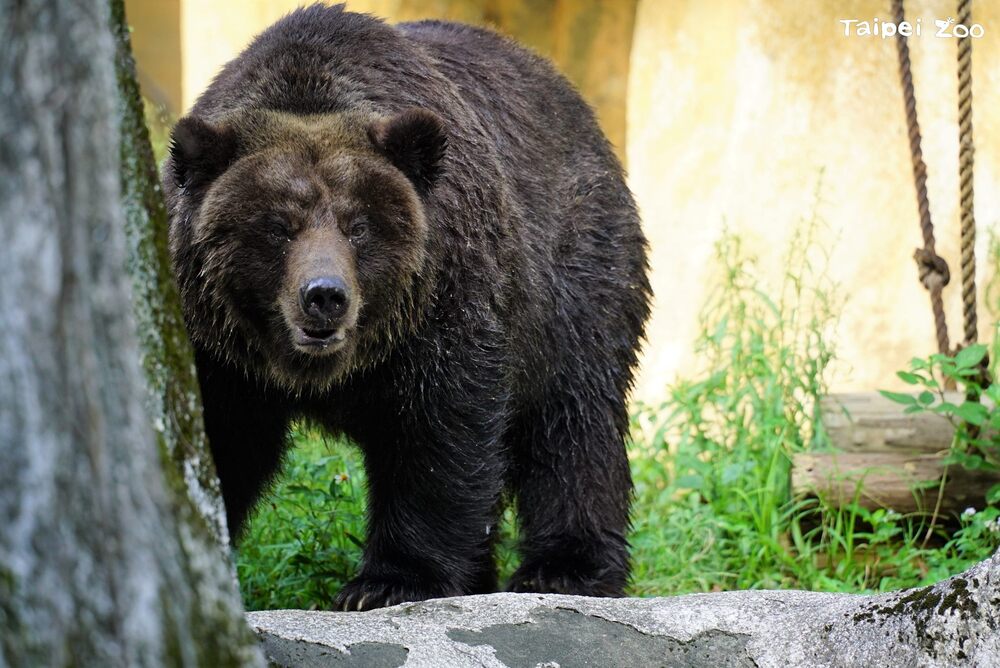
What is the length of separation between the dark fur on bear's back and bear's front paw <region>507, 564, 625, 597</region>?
3 centimetres

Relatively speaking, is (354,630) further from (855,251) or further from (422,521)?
(855,251)

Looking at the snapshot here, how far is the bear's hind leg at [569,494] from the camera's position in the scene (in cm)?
576

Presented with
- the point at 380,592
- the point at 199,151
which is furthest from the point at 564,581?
the point at 199,151

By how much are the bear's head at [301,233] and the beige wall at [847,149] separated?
444cm

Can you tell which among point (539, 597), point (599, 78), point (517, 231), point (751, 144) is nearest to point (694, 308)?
point (751, 144)

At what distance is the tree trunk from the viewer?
1.98m

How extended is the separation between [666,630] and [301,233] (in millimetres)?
1744

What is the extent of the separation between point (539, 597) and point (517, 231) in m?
1.73

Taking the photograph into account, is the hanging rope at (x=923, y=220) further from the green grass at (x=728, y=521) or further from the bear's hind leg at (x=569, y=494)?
the bear's hind leg at (x=569, y=494)

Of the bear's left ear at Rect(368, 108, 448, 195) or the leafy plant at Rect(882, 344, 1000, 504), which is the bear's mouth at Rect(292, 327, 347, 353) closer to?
the bear's left ear at Rect(368, 108, 448, 195)

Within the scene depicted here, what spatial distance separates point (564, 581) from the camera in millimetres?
5652

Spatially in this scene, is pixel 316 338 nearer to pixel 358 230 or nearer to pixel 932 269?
pixel 358 230

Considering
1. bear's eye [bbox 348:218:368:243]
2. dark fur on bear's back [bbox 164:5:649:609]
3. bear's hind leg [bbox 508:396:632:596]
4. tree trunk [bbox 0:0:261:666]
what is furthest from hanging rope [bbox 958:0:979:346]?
tree trunk [bbox 0:0:261:666]

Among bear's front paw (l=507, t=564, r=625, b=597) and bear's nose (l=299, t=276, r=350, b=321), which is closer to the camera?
bear's nose (l=299, t=276, r=350, b=321)
